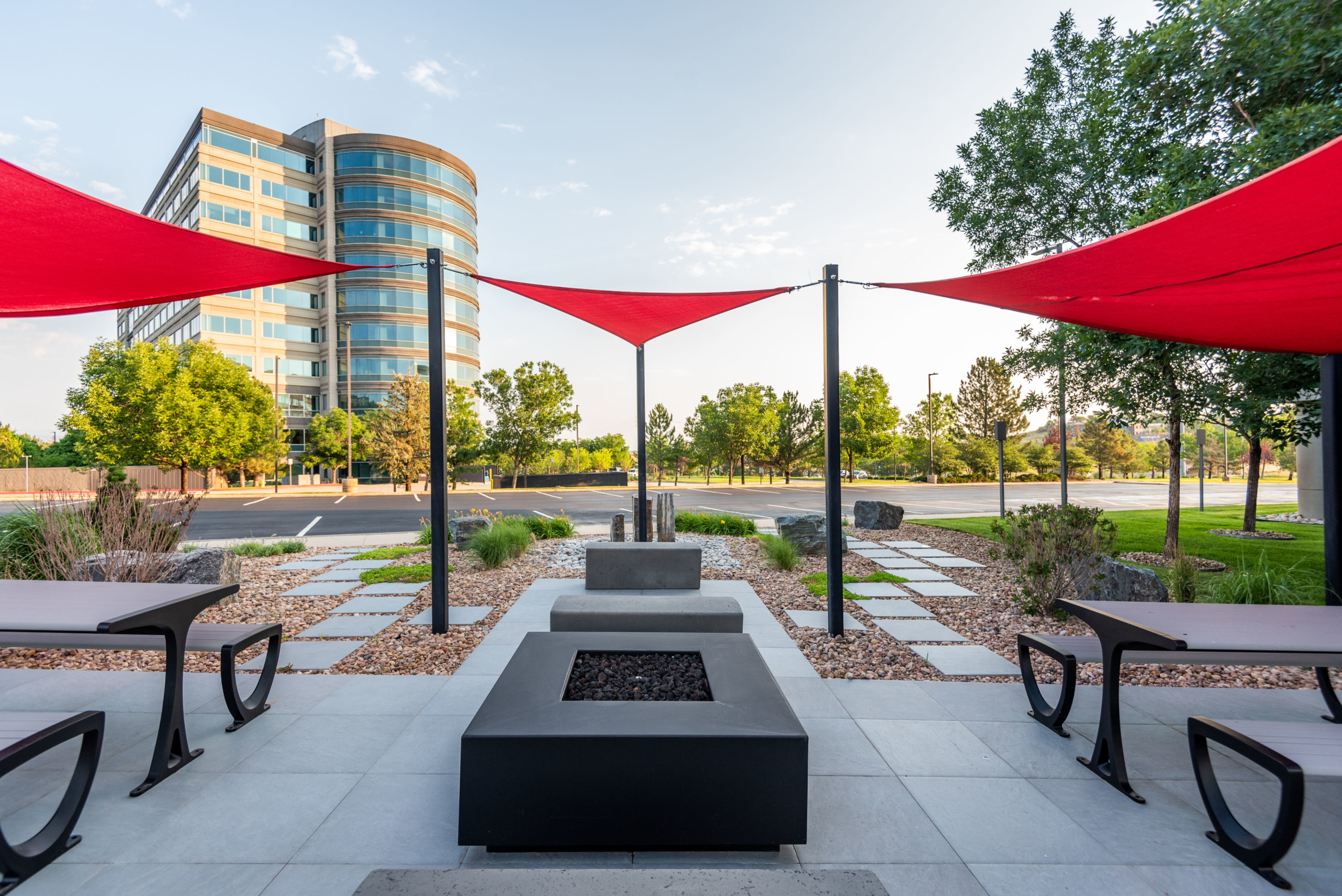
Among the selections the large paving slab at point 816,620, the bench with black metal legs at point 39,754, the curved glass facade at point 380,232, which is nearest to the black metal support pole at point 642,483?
the large paving slab at point 816,620

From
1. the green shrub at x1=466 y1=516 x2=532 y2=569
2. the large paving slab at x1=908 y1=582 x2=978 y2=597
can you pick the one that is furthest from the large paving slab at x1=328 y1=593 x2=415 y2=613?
the large paving slab at x1=908 y1=582 x2=978 y2=597

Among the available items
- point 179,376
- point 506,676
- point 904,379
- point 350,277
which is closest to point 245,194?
point 350,277

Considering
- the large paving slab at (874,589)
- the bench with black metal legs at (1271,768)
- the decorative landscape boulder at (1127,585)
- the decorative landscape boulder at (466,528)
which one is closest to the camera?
the bench with black metal legs at (1271,768)

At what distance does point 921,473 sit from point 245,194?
47117mm

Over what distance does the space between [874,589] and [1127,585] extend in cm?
212

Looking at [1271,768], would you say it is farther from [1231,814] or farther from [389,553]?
[389,553]

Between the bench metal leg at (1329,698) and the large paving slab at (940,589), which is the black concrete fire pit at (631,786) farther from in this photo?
the large paving slab at (940,589)

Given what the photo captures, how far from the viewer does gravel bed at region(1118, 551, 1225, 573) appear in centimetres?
671

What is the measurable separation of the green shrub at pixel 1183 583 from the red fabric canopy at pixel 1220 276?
81.1 inches

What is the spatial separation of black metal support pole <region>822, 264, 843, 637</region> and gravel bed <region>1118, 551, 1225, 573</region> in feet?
16.0

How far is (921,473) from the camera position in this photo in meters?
37.0

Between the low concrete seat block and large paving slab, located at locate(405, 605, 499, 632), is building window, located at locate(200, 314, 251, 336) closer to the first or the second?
large paving slab, located at locate(405, 605, 499, 632)

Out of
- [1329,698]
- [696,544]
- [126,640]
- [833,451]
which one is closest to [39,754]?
[126,640]

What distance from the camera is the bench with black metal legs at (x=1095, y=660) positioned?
233 cm
